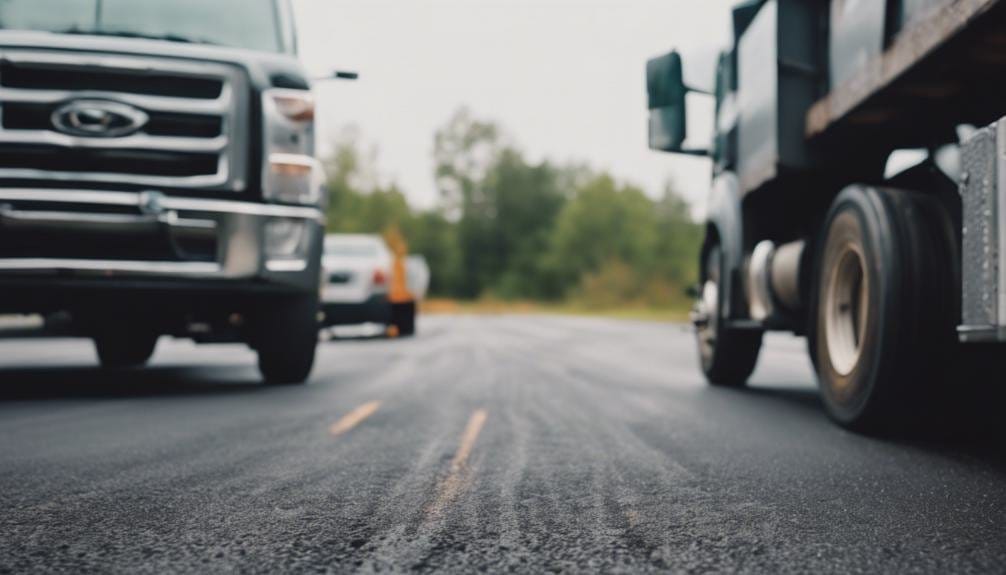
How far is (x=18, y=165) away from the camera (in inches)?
244

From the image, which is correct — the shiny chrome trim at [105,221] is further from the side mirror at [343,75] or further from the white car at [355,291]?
the white car at [355,291]

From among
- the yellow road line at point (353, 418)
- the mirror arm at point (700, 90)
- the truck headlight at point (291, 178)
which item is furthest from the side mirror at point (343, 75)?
the mirror arm at point (700, 90)

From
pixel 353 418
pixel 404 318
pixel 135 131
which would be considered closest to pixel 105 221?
pixel 135 131

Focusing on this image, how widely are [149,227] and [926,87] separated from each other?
4.75m

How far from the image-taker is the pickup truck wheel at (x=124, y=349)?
380 inches

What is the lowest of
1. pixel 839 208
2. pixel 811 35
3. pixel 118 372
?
pixel 118 372

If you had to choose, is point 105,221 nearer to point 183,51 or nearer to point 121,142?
point 121,142

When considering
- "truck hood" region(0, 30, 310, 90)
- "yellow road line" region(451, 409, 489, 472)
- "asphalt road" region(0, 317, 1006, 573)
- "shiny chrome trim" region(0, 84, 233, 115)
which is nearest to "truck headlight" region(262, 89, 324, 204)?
"truck hood" region(0, 30, 310, 90)

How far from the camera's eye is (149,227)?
642 centimetres

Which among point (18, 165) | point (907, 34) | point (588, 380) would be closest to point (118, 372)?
point (18, 165)

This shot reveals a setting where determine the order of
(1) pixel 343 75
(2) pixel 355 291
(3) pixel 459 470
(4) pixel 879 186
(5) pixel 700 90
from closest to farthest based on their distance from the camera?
(3) pixel 459 470 → (4) pixel 879 186 → (1) pixel 343 75 → (5) pixel 700 90 → (2) pixel 355 291

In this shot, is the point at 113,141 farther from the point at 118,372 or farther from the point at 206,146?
the point at 118,372

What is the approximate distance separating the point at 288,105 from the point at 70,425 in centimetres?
267

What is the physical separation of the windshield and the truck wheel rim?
4.36 meters
